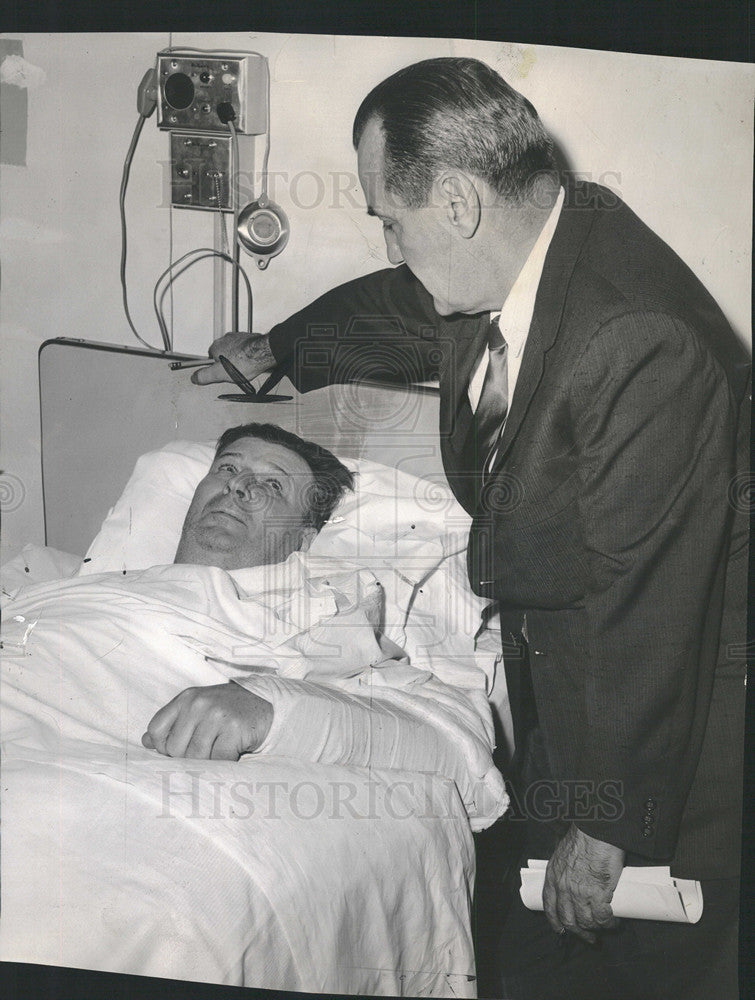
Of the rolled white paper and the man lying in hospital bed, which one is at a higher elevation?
the man lying in hospital bed

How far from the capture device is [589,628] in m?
1.42

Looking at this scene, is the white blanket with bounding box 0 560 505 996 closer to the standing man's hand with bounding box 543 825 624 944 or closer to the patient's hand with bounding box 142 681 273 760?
the patient's hand with bounding box 142 681 273 760

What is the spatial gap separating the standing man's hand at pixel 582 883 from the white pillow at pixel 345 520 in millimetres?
472

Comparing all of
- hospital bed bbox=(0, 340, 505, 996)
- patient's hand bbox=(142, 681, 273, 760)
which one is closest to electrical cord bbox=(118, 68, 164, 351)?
hospital bed bbox=(0, 340, 505, 996)

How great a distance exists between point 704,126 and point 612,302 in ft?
1.09

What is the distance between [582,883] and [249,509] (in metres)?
0.76

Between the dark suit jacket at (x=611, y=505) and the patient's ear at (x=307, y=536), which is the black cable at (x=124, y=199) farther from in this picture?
the patient's ear at (x=307, y=536)

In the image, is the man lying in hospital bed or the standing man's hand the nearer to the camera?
the man lying in hospital bed

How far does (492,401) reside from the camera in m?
1.44

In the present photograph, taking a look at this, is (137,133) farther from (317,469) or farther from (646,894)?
(646,894)

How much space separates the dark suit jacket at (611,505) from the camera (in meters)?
1.39

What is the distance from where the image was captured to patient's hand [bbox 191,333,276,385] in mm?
1487

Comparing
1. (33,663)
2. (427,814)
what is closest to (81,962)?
(33,663)

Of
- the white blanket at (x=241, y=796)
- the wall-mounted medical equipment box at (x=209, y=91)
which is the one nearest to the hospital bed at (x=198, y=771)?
the white blanket at (x=241, y=796)
